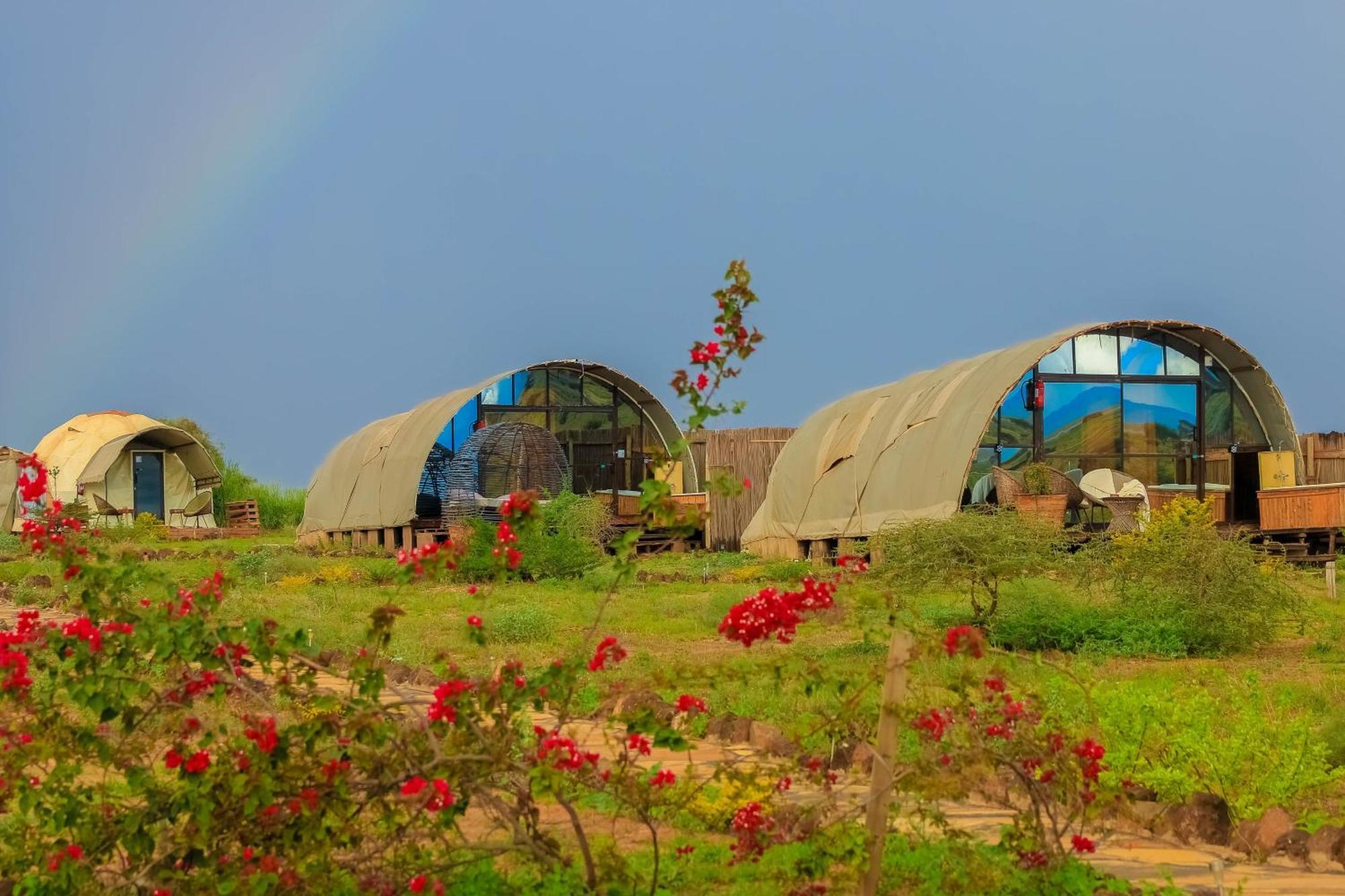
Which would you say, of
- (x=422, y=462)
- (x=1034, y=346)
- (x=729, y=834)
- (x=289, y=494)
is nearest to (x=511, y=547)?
(x=729, y=834)

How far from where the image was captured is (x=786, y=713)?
25.7 ft

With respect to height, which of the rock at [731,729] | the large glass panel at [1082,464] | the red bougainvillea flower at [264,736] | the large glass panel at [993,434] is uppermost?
the large glass panel at [993,434]

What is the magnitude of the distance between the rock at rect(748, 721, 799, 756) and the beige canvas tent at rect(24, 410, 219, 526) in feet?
101

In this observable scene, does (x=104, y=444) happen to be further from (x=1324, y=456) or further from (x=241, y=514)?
(x=1324, y=456)

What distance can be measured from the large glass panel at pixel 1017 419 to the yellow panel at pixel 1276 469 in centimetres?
414

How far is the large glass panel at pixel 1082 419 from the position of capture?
22.8 meters

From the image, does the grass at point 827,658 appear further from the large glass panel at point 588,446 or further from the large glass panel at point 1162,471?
the large glass panel at point 588,446

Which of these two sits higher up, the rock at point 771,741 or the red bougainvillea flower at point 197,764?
the red bougainvillea flower at point 197,764

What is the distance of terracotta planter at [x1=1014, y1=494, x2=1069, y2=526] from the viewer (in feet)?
A: 62.5

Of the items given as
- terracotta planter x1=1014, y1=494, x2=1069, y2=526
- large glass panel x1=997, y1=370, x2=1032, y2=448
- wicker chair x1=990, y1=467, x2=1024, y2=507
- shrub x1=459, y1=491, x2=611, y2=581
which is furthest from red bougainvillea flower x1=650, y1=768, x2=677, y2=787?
large glass panel x1=997, y1=370, x2=1032, y2=448

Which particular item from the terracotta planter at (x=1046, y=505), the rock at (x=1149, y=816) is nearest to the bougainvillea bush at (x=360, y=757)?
the rock at (x=1149, y=816)

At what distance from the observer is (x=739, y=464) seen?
28.9 m

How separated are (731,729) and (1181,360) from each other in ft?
61.2

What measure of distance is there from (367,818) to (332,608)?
9.57 metres
